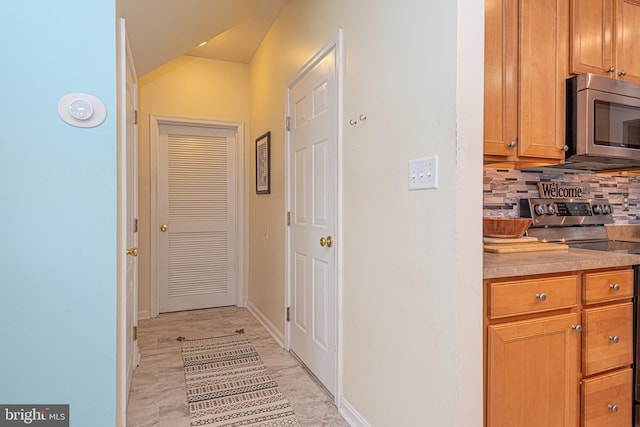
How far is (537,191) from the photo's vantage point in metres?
2.43

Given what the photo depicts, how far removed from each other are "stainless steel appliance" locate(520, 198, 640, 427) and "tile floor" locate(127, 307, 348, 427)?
5.60 feet

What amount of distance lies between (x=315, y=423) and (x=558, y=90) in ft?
7.10

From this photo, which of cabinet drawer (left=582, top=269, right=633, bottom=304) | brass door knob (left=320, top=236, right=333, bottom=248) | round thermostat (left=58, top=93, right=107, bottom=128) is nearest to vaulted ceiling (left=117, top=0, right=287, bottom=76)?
round thermostat (left=58, top=93, right=107, bottom=128)

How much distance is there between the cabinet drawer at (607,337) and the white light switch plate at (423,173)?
2.96ft

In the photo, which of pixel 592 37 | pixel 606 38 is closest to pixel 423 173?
pixel 592 37

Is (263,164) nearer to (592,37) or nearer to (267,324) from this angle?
(267,324)

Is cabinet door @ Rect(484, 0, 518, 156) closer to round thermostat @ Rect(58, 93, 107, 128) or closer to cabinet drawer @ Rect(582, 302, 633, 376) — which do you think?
cabinet drawer @ Rect(582, 302, 633, 376)

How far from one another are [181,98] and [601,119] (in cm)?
356

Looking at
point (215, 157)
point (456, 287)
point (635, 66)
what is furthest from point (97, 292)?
point (635, 66)

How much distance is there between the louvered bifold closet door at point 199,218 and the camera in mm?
3887

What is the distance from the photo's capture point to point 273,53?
10.5ft

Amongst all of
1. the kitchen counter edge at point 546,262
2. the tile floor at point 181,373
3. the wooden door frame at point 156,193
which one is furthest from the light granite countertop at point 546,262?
the wooden door frame at point 156,193

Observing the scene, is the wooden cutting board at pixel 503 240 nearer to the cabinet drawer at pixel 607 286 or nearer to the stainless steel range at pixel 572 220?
the cabinet drawer at pixel 607 286

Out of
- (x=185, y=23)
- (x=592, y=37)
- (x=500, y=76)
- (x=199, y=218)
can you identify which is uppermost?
(x=185, y=23)
